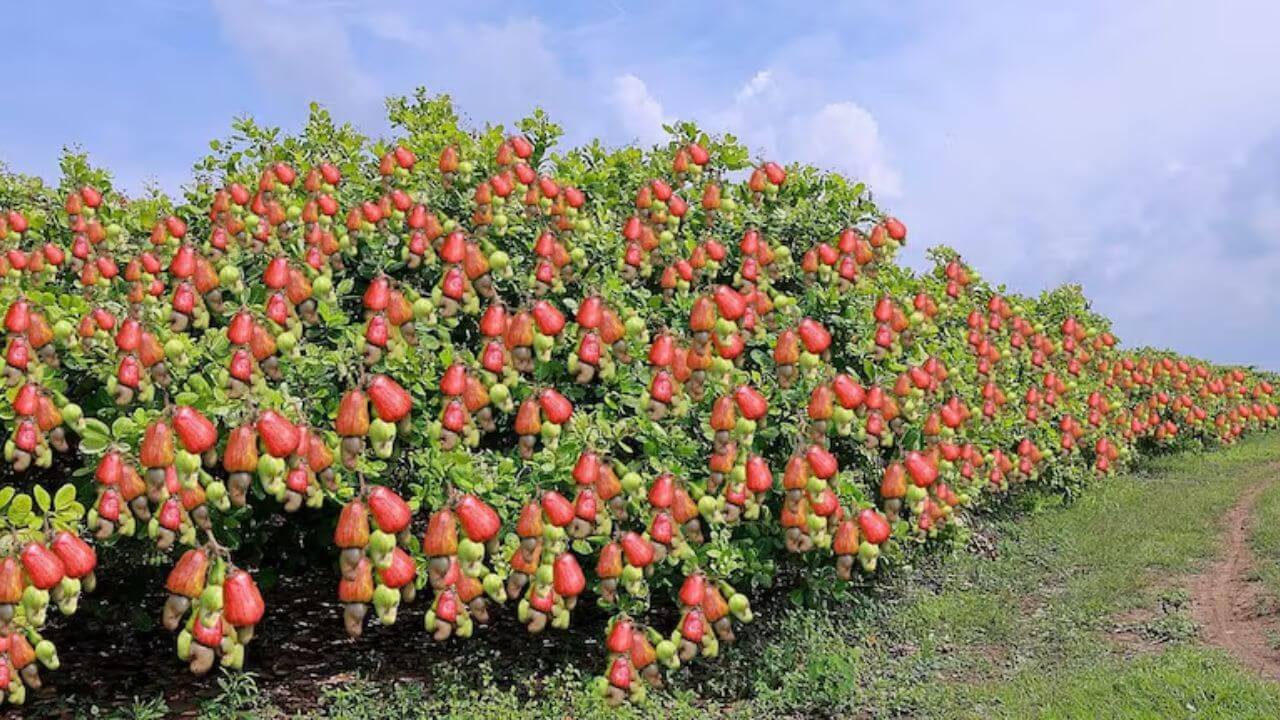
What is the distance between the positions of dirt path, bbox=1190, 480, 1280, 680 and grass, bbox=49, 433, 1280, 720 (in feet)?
0.60

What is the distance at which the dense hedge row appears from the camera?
4902 mm

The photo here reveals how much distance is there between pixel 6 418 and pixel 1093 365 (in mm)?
16031

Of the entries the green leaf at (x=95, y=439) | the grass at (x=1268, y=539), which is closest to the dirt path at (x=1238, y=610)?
the grass at (x=1268, y=539)

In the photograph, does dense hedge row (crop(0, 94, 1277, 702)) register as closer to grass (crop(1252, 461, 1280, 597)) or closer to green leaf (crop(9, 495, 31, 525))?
green leaf (crop(9, 495, 31, 525))

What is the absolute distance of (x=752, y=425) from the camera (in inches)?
233

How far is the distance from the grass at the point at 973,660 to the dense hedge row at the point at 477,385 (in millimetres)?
631

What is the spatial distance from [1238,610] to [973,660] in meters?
2.97

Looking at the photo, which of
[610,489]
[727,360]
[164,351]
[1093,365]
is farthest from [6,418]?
[1093,365]

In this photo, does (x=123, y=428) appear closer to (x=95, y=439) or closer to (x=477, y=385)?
(x=95, y=439)

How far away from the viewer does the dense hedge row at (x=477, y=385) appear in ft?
16.1

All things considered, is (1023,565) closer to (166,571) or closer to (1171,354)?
(166,571)

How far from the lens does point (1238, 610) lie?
9461 millimetres

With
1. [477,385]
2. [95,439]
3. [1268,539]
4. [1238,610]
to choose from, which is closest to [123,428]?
[95,439]

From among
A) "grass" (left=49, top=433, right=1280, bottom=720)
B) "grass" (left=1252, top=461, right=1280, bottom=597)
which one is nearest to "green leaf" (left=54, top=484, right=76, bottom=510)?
"grass" (left=49, top=433, right=1280, bottom=720)
